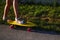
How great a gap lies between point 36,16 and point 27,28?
1.08 m

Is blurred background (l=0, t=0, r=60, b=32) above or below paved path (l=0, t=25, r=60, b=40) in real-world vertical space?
above

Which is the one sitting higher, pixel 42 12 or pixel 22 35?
pixel 42 12

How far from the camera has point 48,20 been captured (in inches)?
275

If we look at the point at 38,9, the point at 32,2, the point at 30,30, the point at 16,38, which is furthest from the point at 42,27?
the point at 32,2

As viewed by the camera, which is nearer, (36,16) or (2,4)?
(36,16)

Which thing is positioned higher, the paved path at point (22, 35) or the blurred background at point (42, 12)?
the blurred background at point (42, 12)

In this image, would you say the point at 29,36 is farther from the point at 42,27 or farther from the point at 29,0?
the point at 29,0

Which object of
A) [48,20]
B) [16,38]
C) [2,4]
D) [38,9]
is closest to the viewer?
[16,38]

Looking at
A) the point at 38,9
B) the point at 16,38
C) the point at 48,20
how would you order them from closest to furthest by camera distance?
1. the point at 16,38
2. the point at 48,20
3. the point at 38,9

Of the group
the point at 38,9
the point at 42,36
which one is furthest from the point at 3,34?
the point at 38,9

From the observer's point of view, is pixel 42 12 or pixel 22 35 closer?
pixel 22 35

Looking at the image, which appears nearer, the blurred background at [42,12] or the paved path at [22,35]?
the paved path at [22,35]

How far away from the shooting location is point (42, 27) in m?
6.42

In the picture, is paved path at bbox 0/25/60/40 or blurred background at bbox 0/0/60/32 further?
blurred background at bbox 0/0/60/32
